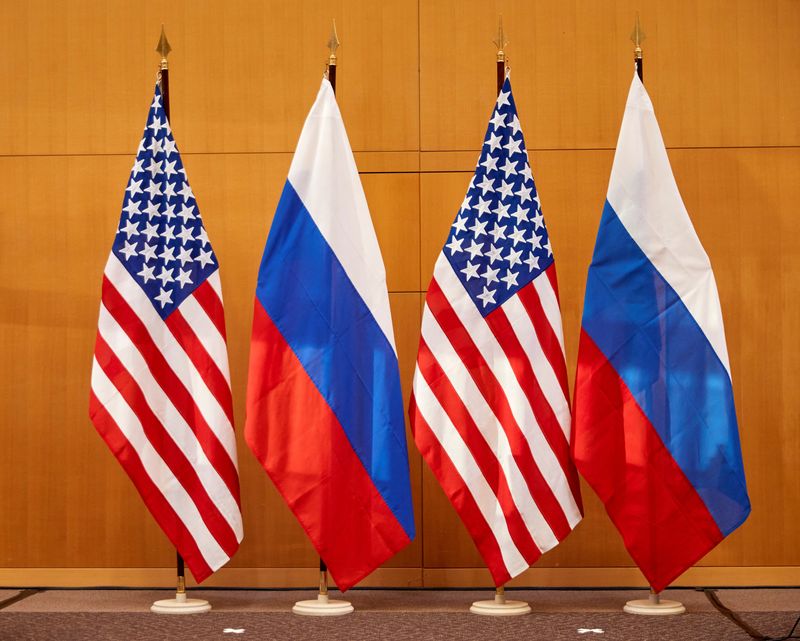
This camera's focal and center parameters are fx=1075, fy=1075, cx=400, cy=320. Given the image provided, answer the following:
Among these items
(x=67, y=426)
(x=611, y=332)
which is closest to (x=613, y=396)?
(x=611, y=332)

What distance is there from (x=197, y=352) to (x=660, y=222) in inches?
84.7

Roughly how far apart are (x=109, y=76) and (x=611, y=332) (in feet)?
10.1

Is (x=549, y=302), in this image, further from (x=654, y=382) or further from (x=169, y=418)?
(x=169, y=418)

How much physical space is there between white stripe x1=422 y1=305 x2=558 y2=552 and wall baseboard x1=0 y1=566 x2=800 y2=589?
0.99 m

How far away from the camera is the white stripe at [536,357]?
4773 mm

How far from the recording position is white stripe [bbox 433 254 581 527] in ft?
15.5

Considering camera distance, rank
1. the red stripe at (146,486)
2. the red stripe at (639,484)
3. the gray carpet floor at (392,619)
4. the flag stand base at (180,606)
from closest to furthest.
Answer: the gray carpet floor at (392,619) < the red stripe at (639,484) < the red stripe at (146,486) < the flag stand base at (180,606)

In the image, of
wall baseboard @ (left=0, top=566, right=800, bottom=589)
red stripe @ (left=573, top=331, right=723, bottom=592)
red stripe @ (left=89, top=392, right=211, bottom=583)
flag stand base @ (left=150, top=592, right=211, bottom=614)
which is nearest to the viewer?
red stripe @ (left=573, top=331, right=723, bottom=592)

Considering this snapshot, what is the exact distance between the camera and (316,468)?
4742 millimetres

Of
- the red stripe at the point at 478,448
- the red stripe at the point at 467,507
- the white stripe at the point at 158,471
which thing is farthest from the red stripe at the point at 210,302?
the red stripe at the point at 467,507

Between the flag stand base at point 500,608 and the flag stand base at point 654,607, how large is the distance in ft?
1.52

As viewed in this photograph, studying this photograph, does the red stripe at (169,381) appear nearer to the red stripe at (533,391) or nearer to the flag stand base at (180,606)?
the flag stand base at (180,606)

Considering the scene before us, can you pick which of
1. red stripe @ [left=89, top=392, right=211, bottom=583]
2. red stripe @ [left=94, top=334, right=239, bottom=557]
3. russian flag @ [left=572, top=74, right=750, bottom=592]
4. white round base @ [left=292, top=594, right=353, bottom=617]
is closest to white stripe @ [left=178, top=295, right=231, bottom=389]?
red stripe @ [left=94, top=334, right=239, bottom=557]

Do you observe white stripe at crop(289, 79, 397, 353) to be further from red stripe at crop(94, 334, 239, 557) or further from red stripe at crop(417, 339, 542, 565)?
red stripe at crop(94, 334, 239, 557)
